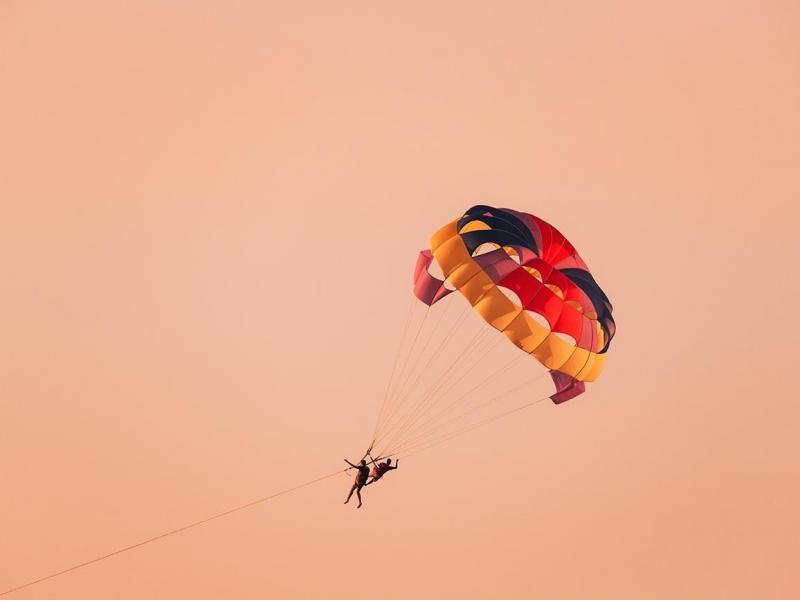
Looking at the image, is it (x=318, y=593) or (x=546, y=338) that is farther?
(x=318, y=593)

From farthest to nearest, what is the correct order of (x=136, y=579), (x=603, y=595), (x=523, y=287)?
(x=603, y=595) < (x=136, y=579) < (x=523, y=287)

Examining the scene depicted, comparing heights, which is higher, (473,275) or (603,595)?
(473,275)

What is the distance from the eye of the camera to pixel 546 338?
1925 cm

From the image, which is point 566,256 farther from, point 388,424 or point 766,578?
point 766,578

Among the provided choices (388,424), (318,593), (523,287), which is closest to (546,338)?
(523,287)


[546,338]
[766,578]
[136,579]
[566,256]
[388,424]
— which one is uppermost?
[566,256]

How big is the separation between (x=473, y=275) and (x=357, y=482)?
400 cm

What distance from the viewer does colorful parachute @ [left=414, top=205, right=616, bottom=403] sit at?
19.1 meters

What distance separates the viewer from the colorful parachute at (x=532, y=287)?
1908 cm

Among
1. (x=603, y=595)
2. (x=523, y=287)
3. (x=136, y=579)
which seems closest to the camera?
(x=523, y=287)

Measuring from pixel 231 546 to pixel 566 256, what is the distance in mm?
26560

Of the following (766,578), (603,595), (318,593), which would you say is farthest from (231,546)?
A: (766,578)

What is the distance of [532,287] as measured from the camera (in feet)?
62.9

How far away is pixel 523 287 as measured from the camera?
1916 centimetres
